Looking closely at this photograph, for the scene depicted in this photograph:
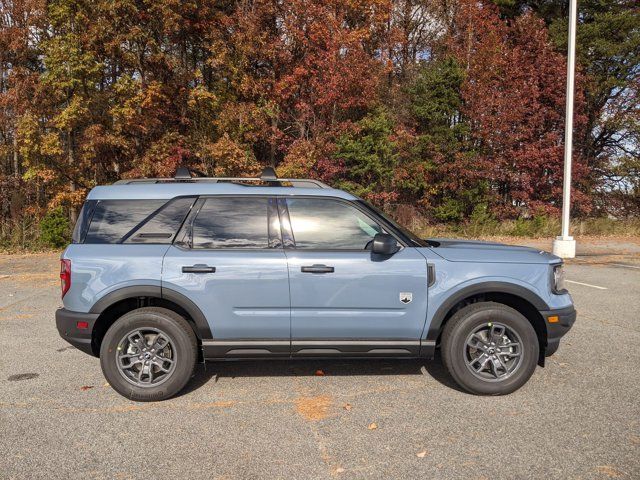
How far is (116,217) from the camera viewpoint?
406cm

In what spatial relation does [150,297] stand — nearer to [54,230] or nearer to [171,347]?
[171,347]

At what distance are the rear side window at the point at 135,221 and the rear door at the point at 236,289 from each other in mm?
176

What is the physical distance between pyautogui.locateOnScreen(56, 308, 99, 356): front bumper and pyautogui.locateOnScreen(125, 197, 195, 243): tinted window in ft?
2.30

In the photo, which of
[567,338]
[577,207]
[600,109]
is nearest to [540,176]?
[577,207]

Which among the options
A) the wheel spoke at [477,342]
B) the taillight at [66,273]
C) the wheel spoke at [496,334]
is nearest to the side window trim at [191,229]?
the taillight at [66,273]

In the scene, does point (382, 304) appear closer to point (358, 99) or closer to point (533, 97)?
point (358, 99)

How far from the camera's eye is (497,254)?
414cm

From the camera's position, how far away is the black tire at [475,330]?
3977 millimetres

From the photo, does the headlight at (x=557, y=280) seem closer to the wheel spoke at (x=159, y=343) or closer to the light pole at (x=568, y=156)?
the wheel spoke at (x=159, y=343)

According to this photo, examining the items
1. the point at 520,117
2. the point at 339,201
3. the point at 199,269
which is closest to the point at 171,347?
the point at 199,269

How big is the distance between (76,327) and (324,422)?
7.09ft

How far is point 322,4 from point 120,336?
678 inches

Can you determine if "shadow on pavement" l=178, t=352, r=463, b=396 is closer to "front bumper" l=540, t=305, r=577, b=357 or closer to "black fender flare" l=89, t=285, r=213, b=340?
"black fender flare" l=89, t=285, r=213, b=340

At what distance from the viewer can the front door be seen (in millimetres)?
3914
